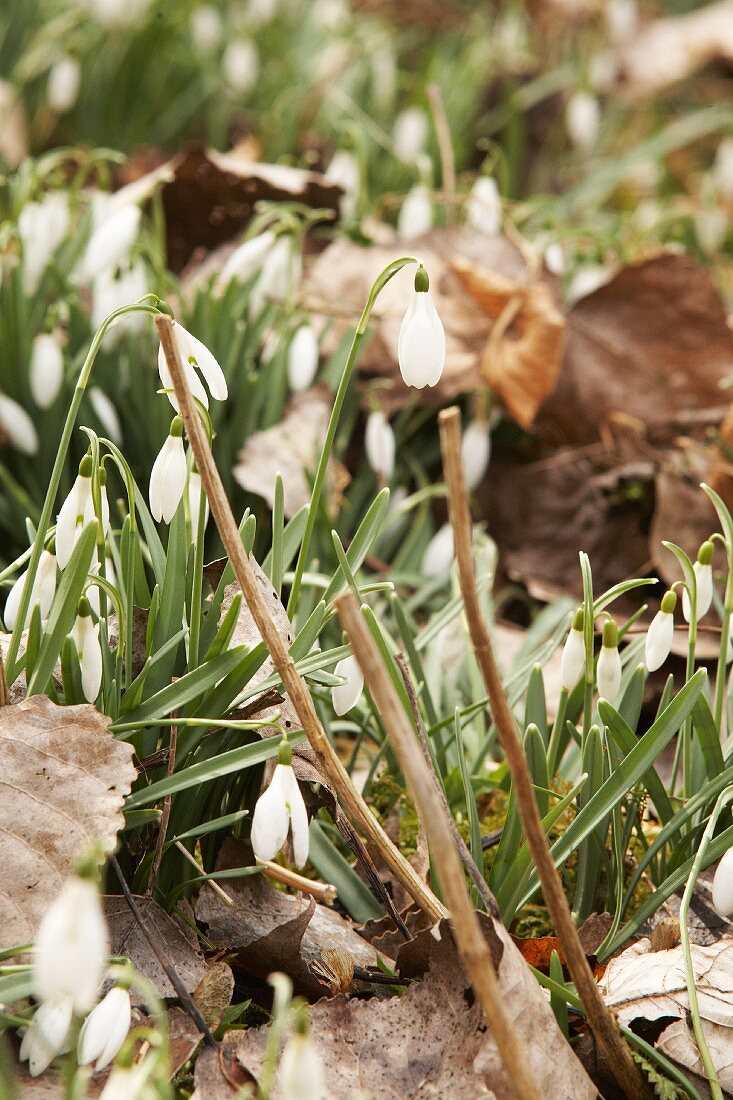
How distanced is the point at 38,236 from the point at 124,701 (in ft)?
4.55

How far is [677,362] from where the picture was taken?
10.2ft

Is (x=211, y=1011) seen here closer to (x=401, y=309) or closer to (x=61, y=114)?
(x=401, y=309)

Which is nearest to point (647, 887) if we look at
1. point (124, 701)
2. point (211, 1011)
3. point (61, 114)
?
point (211, 1011)

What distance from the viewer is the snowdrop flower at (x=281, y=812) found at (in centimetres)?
133

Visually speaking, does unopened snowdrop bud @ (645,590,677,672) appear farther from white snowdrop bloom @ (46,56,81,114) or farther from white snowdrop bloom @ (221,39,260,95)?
white snowdrop bloom @ (221,39,260,95)

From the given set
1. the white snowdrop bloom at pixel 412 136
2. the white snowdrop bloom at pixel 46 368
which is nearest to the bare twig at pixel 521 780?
the white snowdrop bloom at pixel 46 368

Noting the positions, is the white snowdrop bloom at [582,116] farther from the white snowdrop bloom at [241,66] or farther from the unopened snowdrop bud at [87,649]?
the unopened snowdrop bud at [87,649]

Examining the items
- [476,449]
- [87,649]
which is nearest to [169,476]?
[87,649]

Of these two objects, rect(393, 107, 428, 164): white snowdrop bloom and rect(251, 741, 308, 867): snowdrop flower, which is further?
rect(393, 107, 428, 164): white snowdrop bloom

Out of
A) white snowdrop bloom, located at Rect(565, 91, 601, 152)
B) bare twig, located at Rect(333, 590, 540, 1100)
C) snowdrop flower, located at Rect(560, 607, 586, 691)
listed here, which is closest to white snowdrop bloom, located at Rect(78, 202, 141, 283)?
snowdrop flower, located at Rect(560, 607, 586, 691)

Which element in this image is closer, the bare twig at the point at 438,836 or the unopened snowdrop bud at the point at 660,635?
the bare twig at the point at 438,836

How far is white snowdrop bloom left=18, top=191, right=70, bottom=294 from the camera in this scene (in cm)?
248

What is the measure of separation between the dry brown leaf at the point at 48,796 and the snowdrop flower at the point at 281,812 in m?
0.16

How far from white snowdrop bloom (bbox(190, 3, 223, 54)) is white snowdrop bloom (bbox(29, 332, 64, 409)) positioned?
8.82 ft
